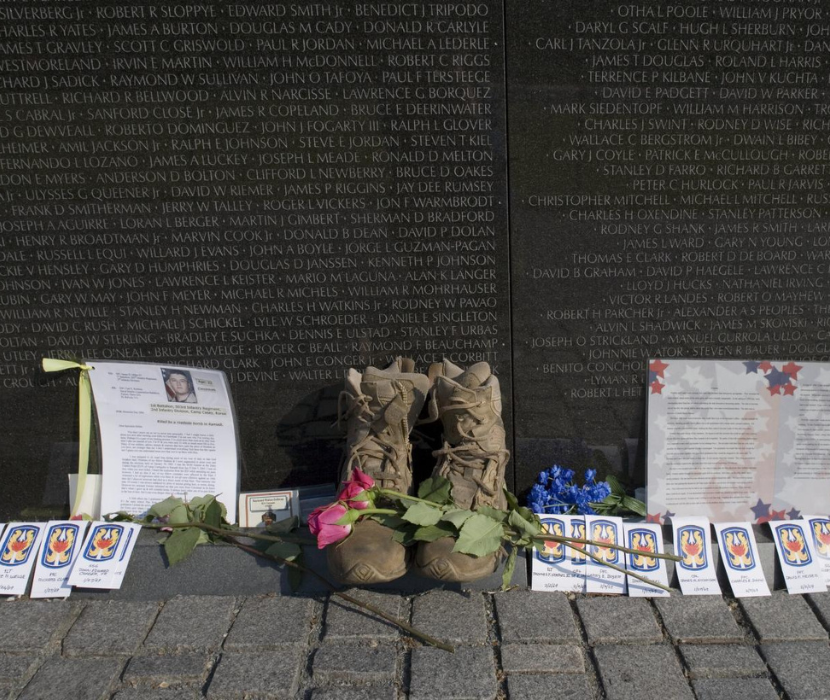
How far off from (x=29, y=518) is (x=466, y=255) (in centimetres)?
232

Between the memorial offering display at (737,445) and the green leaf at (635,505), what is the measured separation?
0.05m

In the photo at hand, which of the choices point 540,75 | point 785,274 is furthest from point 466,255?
point 785,274

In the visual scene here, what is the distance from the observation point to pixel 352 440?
292cm

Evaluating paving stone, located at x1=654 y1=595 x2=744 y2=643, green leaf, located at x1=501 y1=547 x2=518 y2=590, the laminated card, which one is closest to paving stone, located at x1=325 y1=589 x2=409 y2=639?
green leaf, located at x1=501 y1=547 x2=518 y2=590

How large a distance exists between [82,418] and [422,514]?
162cm

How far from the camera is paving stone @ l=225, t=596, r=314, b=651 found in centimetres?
256

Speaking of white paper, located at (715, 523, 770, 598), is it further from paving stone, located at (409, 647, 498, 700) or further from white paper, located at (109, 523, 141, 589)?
white paper, located at (109, 523, 141, 589)

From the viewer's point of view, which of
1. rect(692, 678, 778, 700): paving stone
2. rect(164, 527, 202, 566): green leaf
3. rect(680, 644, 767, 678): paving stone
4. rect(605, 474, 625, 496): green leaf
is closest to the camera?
rect(692, 678, 778, 700): paving stone

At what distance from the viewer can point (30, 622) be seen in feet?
8.94

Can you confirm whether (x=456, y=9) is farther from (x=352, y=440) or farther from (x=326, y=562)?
(x=326, y=562)

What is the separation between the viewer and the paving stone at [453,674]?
2289 mm

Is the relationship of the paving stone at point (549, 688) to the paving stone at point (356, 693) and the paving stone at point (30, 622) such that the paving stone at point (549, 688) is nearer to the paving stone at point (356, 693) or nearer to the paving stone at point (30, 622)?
the paving stone at point (356, 693)

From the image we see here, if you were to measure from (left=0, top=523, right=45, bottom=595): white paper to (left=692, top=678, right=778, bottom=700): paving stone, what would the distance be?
2.56 m

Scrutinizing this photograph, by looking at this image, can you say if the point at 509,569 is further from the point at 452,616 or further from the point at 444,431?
the point at 444,431
